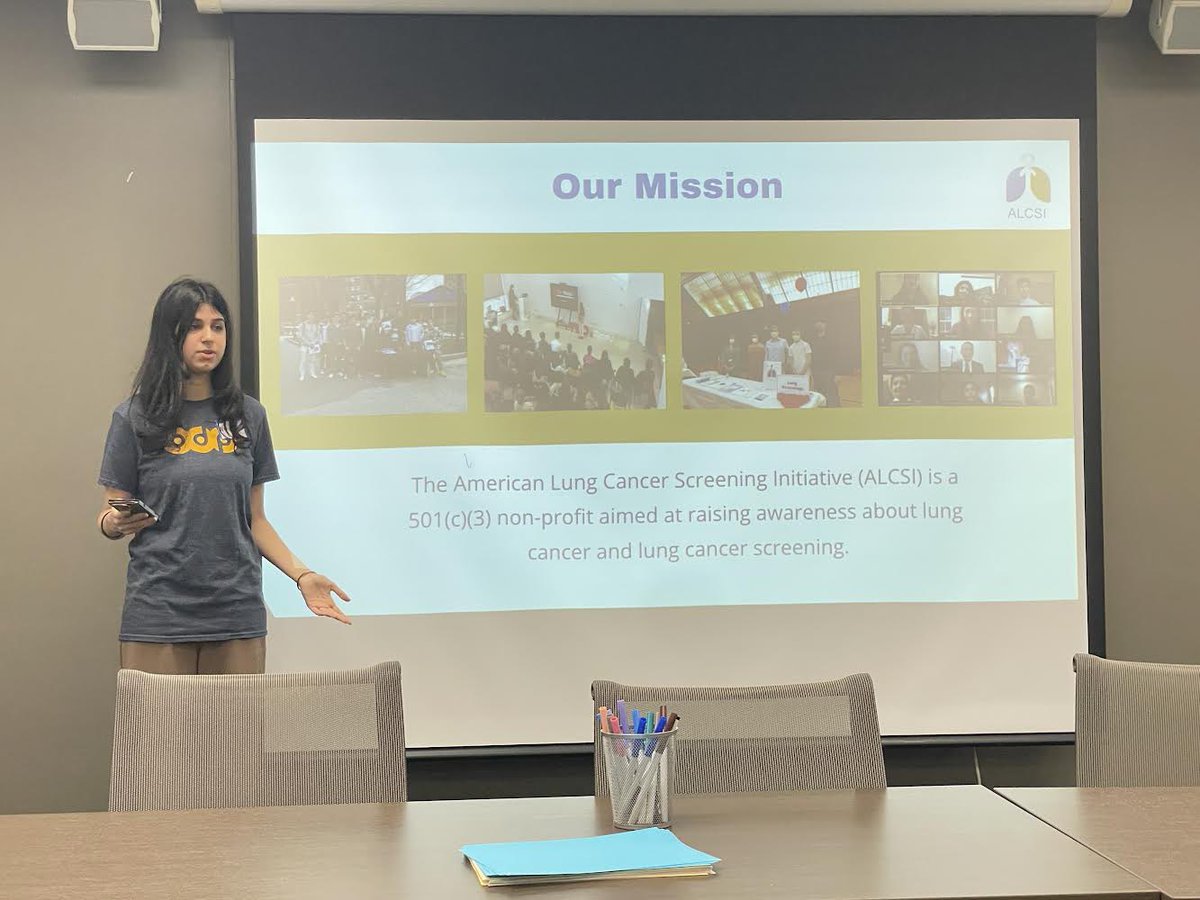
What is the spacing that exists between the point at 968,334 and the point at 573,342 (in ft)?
4.30

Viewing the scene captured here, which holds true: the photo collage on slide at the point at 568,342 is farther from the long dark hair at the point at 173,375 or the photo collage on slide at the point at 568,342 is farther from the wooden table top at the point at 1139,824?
the wooden table top at the point at 1139,824

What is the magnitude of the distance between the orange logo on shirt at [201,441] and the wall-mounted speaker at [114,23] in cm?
145

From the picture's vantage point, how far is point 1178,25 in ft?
13.1

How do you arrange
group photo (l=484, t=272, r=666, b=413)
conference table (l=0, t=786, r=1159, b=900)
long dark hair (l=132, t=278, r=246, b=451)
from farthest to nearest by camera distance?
group photo (l=484, t=272, r=666, b=413) < long dark hair (l=132, t=278, r=246, b=451) < conference table (l=0, t=786, r=1159, b=900)

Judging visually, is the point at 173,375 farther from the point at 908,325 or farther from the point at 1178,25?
the point at 1178,25

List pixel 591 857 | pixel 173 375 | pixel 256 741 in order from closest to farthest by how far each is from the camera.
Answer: pixel 591 857, pixel 256 741, pixel 173 375

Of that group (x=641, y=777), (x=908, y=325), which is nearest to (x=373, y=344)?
(x=908, y=325)

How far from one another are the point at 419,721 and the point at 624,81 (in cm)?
217

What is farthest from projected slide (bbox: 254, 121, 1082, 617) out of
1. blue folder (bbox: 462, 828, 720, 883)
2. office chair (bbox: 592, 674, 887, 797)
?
blue folder (bbox: 462, 828, 720, 883)

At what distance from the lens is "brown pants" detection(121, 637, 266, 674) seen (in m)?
3.05

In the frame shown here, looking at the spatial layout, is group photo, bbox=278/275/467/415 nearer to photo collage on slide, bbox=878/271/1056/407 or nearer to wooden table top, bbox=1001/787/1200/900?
photo collage on slide, bbox=878/271/1056/407

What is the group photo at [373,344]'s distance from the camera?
12.6 feet

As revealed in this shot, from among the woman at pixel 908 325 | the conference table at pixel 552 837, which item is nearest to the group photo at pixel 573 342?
the woman at pixel 908 325

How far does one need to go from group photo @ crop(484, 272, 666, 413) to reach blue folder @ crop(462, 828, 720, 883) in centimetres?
240
